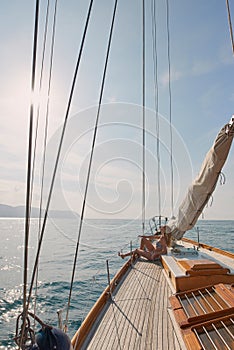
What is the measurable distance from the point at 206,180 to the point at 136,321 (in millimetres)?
2436

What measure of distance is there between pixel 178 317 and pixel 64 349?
1841 mm

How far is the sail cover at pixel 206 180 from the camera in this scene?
361 centimetres

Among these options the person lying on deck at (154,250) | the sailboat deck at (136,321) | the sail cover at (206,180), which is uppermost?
the sail cover at (206,180)

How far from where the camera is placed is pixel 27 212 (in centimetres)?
149

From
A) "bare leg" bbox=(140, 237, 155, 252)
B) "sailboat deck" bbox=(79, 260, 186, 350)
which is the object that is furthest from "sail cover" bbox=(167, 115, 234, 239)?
"bare leg" bbox=(140, 237, 155, 252)

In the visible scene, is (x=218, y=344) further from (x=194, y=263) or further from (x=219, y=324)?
(x=194, y=263)

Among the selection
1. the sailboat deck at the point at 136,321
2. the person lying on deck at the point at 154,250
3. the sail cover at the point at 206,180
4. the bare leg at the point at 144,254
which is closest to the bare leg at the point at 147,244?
the person lying on deck at the point at 154,250

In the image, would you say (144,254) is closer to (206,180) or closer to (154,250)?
(154,250)

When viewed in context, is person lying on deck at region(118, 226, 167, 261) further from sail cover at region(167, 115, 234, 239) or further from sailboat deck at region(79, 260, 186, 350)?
sailboat deck at region(79, 260, 186, 350)

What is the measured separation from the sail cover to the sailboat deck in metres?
1.55

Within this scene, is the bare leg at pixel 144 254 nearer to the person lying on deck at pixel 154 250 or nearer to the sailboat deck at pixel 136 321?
the person lying on deck at pixel 154 250

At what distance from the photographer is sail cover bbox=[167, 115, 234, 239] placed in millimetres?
3607

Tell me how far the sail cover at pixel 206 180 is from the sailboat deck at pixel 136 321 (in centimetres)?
155

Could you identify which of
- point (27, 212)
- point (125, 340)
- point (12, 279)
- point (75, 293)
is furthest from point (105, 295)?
point (12, 279)
